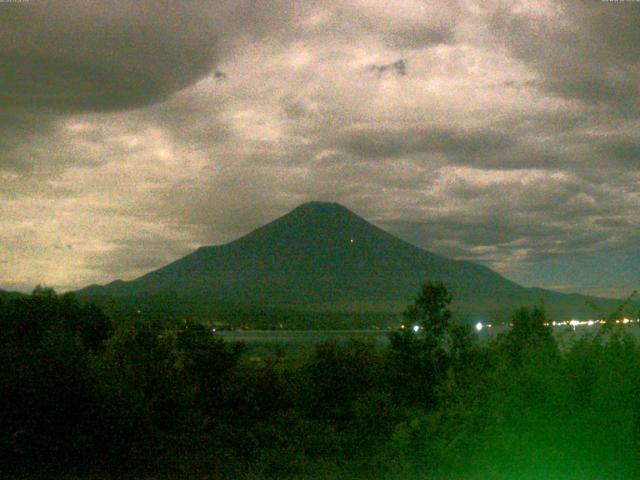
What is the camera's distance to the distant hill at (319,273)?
84875 mm

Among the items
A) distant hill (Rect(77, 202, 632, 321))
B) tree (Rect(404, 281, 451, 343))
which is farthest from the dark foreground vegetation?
distant hill (Rect(77, 202, 632, 321))

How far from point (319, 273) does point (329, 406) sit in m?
86.3

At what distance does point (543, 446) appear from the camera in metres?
7.89

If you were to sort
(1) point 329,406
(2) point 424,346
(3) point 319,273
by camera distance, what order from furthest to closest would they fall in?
1. (3) point 319,273
2. (1) point 329,406
3. (2) point 424,346

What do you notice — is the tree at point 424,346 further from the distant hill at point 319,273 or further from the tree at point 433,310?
the distant hill at point 319,273

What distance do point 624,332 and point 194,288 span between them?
9042cm

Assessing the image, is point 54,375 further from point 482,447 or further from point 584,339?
point 584,339

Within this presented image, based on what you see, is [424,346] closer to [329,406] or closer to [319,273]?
[329,406]

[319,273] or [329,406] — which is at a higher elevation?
[319,273]

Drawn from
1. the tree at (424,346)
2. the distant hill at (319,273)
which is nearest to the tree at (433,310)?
the tree at (424,346)

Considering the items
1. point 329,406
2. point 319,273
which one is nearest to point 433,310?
point 329,406

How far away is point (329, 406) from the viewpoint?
19.6 m

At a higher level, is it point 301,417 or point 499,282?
point 499,282

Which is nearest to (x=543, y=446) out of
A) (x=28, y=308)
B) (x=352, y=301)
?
(x=28, y=308)
